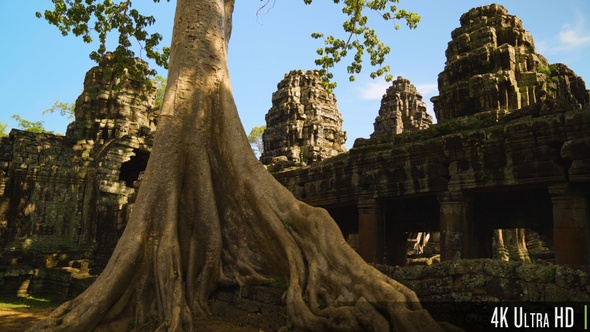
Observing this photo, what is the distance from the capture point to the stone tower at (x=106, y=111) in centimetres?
1798

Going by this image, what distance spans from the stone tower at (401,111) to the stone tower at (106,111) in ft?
54.0

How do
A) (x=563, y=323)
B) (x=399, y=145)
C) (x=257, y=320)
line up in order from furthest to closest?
(x=399, y=145) < (x=257, y=320) < (x=563, y=323)

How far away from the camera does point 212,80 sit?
6445 mm

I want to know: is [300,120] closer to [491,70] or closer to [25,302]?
[491,70]

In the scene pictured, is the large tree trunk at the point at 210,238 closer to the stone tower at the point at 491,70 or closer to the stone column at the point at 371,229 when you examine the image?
the stone column at the point at 371,229

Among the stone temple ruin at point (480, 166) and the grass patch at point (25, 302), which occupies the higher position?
the stone temple ruin at point (480, 166)

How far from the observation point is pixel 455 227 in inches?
296

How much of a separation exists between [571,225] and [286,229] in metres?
4.43

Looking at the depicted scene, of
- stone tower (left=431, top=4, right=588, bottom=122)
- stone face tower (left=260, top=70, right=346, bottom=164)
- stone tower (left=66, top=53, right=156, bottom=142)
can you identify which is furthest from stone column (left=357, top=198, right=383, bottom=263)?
stone face tower (left=260, top=70, right=346, bottom=164)

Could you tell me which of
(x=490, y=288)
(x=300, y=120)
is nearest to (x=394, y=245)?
(x=490, y=288)

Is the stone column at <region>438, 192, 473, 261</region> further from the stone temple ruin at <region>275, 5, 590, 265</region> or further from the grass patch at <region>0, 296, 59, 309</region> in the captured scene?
the grass patch at <region>0, 296, 59, 309</region>

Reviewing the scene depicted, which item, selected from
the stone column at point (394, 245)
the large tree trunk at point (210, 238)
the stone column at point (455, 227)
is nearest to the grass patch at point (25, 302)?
the large tree trunk at point (210, 238)

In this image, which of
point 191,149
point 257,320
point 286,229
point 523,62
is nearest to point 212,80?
point 191,149

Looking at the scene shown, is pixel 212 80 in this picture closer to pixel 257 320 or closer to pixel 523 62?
pixel 257 320
